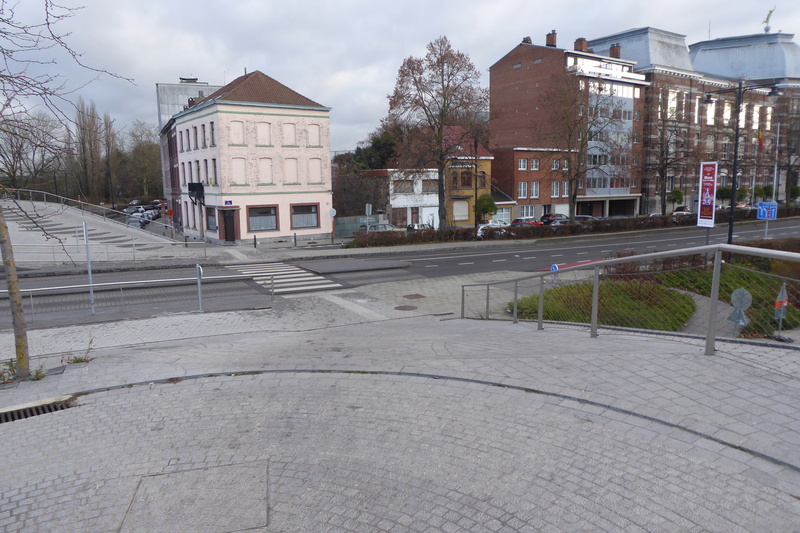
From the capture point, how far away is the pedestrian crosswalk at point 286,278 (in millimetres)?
20406

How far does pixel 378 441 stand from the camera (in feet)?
17.1

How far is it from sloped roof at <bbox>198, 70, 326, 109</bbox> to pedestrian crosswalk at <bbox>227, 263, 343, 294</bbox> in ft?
52.5

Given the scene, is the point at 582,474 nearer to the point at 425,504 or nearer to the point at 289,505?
the point at 425,504

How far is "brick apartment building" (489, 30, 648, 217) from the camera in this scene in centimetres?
5284

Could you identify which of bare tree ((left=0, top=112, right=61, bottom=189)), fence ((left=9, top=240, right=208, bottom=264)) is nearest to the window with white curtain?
fence ((left=9, top=240, right=208, bottom=264))

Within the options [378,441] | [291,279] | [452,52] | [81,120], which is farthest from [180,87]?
[378,441]

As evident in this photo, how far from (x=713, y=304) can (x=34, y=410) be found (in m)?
7.83

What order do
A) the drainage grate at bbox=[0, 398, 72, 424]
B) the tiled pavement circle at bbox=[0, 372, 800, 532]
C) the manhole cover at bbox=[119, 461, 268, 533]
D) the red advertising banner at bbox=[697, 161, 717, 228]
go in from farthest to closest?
the red advertising banner at bbox=[697, 161, 717, 228], the drainage grate at bbox=[0, 398, 72, 424], the manhole cover at bbox=[119, 461, 268, 533], the tiled pavement circle at bbox=[0, 372, 800, 532]

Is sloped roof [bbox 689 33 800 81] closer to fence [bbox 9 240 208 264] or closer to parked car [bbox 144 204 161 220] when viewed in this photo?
parked car [bbox 144 204 161 220]

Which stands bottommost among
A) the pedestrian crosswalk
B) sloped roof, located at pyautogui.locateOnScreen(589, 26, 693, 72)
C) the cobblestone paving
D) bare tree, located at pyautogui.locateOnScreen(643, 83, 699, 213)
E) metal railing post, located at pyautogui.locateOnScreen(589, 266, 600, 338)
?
the pedestrian crosswalk

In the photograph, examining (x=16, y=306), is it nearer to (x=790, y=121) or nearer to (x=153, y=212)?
(x=153, y=212)

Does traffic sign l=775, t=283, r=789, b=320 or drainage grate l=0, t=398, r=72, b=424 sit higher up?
traffic sign l=775, t=283, r=789, b=320

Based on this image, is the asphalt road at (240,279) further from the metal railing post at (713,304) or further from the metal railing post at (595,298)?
the metal railing post at (713,304)

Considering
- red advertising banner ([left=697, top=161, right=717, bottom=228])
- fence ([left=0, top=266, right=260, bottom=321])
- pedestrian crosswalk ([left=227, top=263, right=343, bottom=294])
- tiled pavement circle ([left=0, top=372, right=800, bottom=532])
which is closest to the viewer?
tiled pavement circle ([left=0, top=372, right=800, bottom=532])
